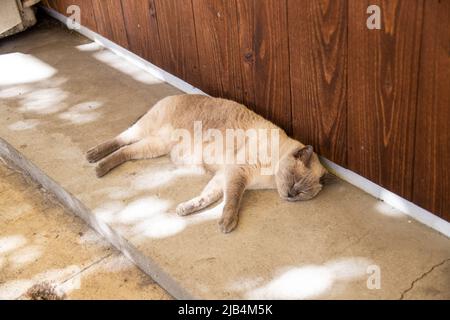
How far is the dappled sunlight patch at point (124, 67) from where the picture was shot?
4285 millimetres

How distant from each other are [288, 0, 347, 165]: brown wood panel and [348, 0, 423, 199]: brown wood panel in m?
0.06

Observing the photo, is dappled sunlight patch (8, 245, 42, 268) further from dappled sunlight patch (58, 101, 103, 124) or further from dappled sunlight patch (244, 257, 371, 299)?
dappled sunlight patch (244, 257, 371, 299)

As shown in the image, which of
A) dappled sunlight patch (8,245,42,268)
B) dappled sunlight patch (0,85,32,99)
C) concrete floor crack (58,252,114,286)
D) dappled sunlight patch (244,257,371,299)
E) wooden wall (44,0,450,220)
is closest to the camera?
wooden wall (44,0,450,220)

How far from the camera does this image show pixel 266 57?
3.27 metres

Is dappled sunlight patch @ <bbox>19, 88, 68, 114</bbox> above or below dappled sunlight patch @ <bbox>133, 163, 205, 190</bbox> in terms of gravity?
above

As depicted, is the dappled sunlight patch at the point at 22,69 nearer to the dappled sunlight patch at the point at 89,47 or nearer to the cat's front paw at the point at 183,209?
the dappled sunlight patch at the point at 89,47

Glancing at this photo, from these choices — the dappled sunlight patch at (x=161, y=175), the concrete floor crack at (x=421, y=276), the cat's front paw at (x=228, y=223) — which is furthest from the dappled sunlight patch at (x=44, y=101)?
the concrete floor crack at (x=421, y=276)

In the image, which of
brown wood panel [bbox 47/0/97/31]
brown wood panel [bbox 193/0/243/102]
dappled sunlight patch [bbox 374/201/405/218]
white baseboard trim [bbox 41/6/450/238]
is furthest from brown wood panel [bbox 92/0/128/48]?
dappled sunlight patch [bbox 374/201/405/218]

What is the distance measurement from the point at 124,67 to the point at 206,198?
1686mm

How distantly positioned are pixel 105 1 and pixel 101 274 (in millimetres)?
2223

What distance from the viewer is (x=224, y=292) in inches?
104

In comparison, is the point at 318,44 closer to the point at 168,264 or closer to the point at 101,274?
the point at 168,264

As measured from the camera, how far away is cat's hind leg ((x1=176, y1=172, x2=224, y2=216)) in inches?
121
